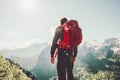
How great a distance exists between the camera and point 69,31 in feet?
25.7

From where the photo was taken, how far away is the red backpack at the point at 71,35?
306 inches

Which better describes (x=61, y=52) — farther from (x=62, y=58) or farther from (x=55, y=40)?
(x=55, y=40)

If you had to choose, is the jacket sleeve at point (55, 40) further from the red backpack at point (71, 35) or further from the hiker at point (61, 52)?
the red backpack at point (71, 35)

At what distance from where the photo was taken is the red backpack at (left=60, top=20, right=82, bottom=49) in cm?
777

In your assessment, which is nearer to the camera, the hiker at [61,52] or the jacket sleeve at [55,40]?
the jacket sleeve at [55,40]

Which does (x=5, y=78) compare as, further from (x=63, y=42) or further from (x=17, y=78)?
(x=63, y=42)

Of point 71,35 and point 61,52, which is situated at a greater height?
point 71,35

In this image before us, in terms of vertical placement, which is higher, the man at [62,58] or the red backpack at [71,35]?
the red backpack at [71,35]

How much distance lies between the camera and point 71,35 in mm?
7887

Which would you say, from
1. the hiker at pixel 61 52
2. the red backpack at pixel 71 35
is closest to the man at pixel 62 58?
the hiker at pixel 61 52

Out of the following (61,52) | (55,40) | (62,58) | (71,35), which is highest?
(71,35)

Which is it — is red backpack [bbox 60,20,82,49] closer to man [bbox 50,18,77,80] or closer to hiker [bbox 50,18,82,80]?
hiker [bbox 50,18,82,80]

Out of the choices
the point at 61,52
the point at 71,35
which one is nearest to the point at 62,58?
the point at 61,52

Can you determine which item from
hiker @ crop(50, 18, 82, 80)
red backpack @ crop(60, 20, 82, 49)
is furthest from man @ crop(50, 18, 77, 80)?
red backpack @ crop(60, 20, 82, 49)
